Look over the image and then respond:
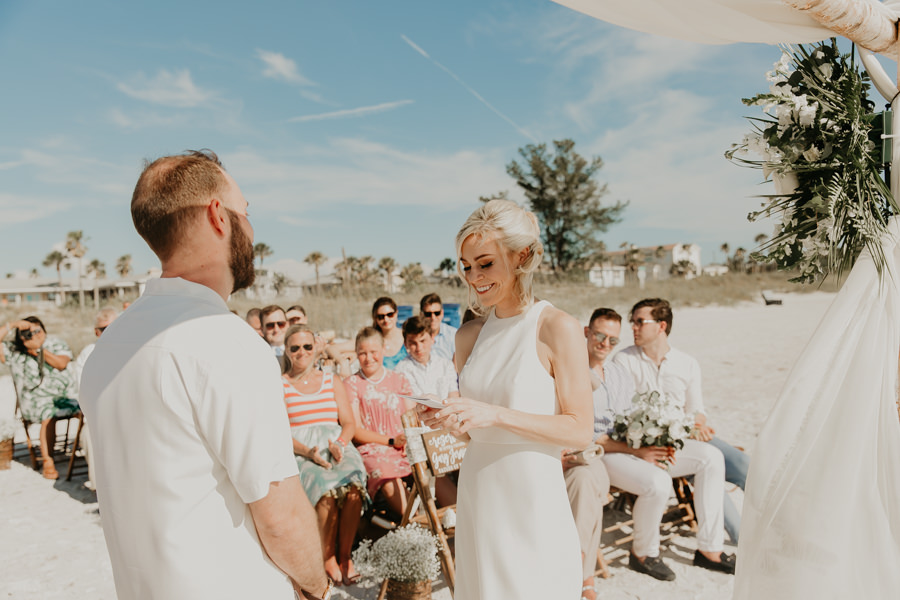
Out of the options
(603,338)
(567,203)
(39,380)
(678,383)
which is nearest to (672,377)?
(678,383)

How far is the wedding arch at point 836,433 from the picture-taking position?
1962 millimetres

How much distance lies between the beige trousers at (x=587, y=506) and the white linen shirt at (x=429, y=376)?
1.88m

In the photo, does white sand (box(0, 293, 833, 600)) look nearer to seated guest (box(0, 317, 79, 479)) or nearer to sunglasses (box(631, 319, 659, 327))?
seated guest (box(0, 317, 79, 479))

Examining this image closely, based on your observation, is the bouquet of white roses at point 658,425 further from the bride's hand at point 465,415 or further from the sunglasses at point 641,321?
the bride's hand at point 465,415

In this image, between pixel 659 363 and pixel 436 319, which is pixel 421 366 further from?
pixel 659 363

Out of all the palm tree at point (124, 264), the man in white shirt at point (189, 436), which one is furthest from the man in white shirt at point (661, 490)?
the palm tree at point (124, 264)

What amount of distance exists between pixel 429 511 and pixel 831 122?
10.9ft

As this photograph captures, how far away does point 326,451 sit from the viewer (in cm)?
465

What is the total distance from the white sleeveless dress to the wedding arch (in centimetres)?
71

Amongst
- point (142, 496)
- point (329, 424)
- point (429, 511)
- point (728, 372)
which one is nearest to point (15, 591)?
point (329, 424)

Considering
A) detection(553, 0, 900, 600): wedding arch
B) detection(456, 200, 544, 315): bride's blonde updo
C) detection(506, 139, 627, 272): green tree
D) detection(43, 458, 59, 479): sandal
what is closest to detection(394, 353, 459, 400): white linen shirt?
detection(456, 200, 544, 315): bride's blonde updo

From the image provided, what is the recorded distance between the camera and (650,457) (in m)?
4.52

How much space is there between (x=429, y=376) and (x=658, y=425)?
237cm

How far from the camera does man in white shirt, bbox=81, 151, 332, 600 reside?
134 cm
